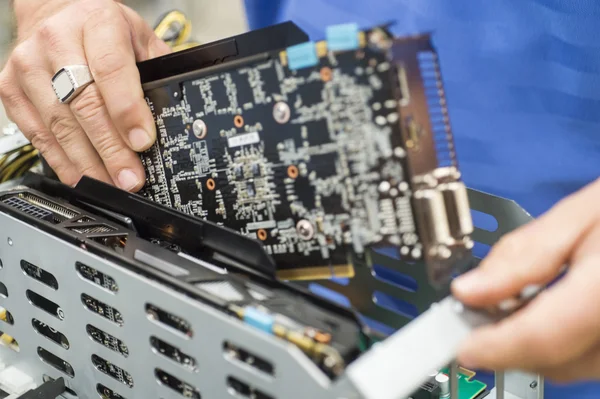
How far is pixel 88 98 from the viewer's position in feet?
2.65

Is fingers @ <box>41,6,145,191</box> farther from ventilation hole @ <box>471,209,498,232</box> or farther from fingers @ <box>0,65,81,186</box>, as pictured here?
ventilation hole @ <box>471,209,498,232</box>

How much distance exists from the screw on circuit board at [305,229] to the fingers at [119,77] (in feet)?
0.79

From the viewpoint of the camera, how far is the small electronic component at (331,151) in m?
0.52

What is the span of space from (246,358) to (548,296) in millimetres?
232

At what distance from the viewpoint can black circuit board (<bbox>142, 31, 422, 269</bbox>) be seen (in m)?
0.53

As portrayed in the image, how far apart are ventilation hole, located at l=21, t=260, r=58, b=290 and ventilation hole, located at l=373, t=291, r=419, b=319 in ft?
1.13

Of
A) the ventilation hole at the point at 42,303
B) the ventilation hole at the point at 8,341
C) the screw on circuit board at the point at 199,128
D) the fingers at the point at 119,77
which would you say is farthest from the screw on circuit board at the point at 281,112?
the ventilation hole at the point at 8,341

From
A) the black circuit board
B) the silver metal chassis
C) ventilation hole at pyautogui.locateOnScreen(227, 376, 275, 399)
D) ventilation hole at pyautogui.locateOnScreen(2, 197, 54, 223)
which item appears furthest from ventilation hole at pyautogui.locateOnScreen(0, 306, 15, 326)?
ventilation hole at pyautogui.locateOnScreen(227, 376, 275, 399)

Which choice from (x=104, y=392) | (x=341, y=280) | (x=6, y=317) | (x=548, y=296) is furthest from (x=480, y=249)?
(x=6, y=317)

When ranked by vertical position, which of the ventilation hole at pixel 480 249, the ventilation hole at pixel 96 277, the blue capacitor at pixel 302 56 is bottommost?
the ventilation hole at pixel 480 249

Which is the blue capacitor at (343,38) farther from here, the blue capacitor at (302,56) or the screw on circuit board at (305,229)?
the screw on circuit board at (305,229)

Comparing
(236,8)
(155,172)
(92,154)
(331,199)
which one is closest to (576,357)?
(331,199)

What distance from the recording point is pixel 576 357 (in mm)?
441

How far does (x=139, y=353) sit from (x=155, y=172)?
0.27 m
